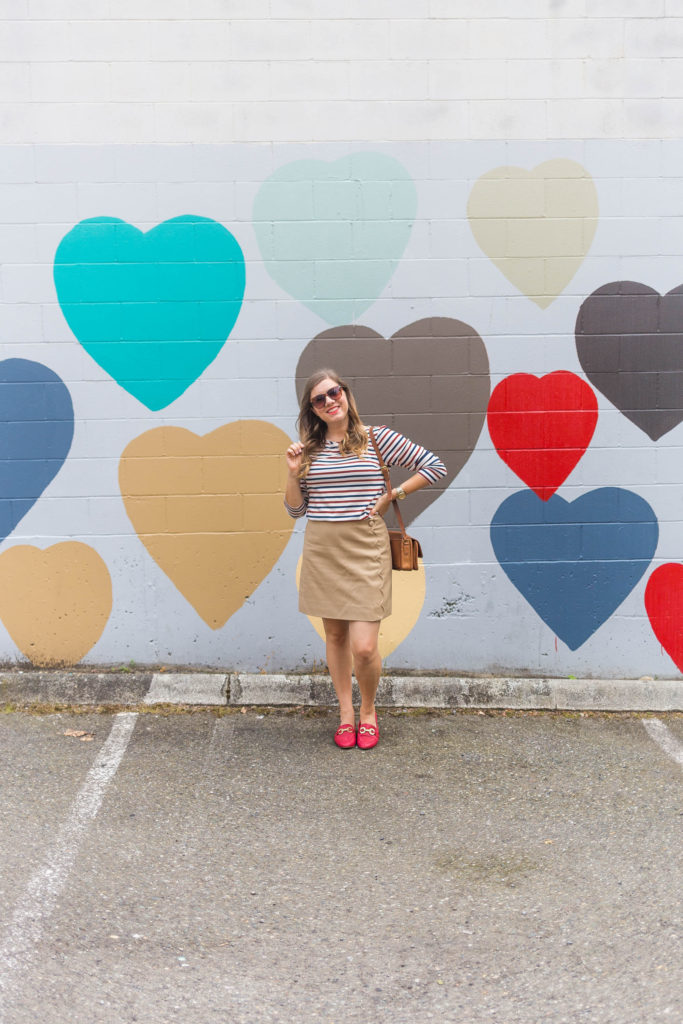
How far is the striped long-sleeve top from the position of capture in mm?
4441

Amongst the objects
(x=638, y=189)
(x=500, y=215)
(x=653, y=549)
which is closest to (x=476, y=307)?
(x=500, y=215)

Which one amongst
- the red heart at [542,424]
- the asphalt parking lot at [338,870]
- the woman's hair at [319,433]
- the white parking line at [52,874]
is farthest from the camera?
the red heart at [542,424]

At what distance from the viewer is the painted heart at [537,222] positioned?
207 inches

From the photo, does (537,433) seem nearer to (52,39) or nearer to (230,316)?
(230,316)

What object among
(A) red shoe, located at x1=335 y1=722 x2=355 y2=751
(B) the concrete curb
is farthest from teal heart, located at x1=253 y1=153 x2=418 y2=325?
(A) red shoe, located at x1=335 y1=722 x2=355 y2=751

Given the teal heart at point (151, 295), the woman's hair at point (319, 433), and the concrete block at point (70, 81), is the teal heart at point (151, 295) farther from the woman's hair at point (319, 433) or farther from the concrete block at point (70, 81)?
the woman's hair at point (319, 433)

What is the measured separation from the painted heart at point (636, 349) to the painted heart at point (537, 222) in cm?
28

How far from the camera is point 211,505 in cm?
542

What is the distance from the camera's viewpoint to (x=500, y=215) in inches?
207

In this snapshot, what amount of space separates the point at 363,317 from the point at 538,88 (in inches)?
62.5

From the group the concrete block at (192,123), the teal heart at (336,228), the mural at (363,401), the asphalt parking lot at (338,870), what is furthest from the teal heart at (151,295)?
the asphalt parking lot at (338,870)

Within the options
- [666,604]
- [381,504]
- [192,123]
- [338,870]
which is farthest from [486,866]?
[192,123]

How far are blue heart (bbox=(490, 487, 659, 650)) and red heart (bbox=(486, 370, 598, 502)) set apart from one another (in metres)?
0.17

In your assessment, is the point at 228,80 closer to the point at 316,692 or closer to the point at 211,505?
the point at 211,505
